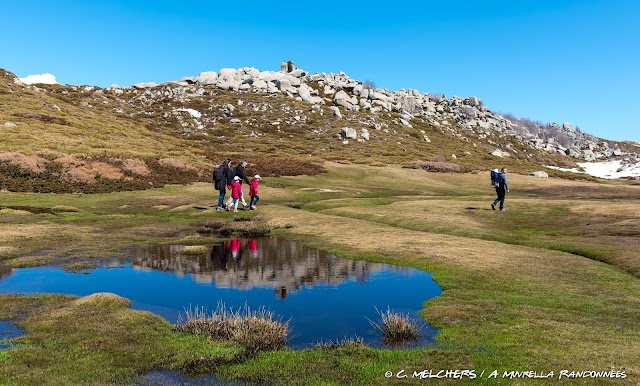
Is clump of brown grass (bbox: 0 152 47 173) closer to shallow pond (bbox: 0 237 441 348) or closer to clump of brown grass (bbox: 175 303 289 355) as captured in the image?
shallow pond (bbox: 0 237 441 348)

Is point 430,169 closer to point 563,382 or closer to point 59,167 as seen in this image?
point 59,167

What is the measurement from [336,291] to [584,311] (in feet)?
30.8

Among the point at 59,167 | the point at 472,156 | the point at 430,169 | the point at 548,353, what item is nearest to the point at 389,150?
the point at 472,156

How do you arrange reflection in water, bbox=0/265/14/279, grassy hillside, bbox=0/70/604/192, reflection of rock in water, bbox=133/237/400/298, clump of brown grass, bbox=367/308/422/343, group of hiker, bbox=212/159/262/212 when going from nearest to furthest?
clump of brown grass, bbox=367/308/422/343 → reflection in water, bbox=0/265/14/279 → reflection of rock in water, bbox=133/237/400/298 → group of hiker, bbox=212/159/262/212 → grassy hillside, bbox=0/70/604/192

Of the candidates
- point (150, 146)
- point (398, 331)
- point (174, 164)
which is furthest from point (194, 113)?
point (398, 331)

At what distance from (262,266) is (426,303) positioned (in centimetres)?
989

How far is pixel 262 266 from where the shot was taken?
24.3m

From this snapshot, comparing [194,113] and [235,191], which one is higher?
[194,113]

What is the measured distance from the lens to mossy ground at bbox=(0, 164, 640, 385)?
37.2 feet

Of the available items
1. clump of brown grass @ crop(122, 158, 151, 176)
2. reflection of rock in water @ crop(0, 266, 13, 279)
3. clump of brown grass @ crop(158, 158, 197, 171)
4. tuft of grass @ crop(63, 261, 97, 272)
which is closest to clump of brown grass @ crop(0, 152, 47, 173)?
clump of brown grass @ crop(122, 158, 151, 176)

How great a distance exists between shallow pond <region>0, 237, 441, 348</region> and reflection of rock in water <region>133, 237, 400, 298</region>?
49 mm

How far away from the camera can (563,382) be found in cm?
1031

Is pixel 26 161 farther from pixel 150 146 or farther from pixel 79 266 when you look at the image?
pixel 79 266

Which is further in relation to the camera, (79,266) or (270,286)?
(79,266)
